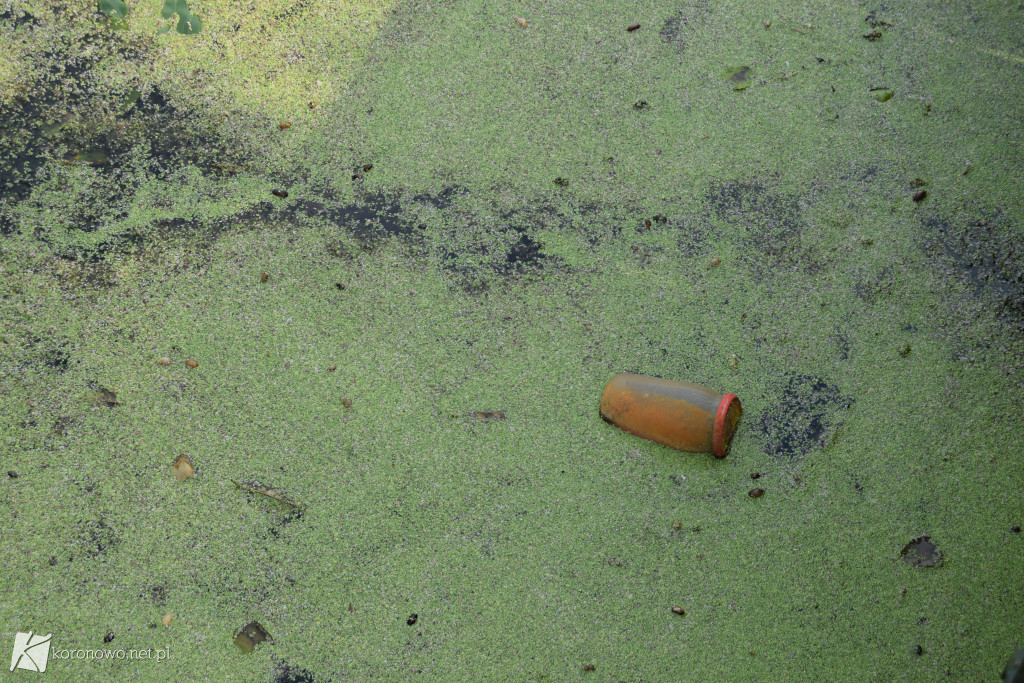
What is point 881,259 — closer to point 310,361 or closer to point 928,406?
point 928,406

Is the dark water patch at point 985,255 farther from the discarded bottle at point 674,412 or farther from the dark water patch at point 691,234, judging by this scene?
the discarded bottle at point 674,412

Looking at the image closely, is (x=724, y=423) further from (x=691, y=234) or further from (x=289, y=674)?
(x=289, y=674)

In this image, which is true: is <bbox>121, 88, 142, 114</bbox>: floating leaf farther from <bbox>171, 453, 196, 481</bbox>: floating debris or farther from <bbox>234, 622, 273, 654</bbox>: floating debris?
<bbox>234, 622, 273, 654</bbox>: floating debris

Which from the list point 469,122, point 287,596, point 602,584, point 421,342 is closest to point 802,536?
point 602,584

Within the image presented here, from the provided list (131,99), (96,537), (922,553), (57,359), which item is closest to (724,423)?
(922,553)

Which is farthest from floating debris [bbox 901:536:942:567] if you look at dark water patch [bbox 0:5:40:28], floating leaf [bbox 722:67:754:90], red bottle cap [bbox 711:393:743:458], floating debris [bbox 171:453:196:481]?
dark water patch [bbox 0:5:40:28]

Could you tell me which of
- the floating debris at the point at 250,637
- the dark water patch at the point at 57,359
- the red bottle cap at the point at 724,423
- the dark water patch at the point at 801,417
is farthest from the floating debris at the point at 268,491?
the dark water patch at the point at 801,417
